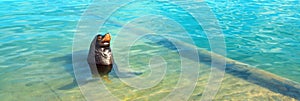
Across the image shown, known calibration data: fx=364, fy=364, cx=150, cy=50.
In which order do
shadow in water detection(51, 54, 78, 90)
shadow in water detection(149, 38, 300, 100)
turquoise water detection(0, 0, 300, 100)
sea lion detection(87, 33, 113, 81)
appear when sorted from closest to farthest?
shadow in water detection(149, 38, 300, 100), shadow in water detection(51, 54, 78, 90), turquoise water detection(0, 0, 300, 100), sea lion detection(87, 33, 113, 81)

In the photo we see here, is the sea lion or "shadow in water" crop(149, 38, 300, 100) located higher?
the sea lion

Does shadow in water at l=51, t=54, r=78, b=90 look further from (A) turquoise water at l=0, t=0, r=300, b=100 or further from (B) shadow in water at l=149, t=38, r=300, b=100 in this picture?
(B) shadow in water at l=149, t=38, r=300, b=100

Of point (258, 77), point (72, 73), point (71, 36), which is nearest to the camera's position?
point (258, 77)

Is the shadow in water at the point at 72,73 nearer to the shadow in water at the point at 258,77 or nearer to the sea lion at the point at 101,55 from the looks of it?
the sea lion at the point at 101,55

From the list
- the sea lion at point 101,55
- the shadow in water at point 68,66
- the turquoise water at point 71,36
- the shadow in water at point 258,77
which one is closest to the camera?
the shadow in water at point 258,77

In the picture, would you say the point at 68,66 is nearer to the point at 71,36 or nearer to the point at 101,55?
the point at 101,55

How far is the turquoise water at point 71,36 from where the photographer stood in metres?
6.77

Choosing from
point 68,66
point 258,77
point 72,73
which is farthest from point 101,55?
point 258,77

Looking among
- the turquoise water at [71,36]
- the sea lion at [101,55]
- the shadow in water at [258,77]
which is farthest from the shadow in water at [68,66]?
the shadow in water at [258,77]

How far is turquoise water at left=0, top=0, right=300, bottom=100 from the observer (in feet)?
22.2

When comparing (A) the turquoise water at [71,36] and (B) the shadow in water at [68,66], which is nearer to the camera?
(B) the shadow in water at [68,66]

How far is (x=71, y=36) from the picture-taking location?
10.4m

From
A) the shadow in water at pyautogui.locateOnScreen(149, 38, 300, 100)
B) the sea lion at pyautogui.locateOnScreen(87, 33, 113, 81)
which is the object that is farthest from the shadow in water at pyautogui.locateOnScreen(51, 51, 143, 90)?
the shadow in water at pyautogui.locateOnScreen(149, 38, 300, 100)

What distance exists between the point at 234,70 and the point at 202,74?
2.26 feet
